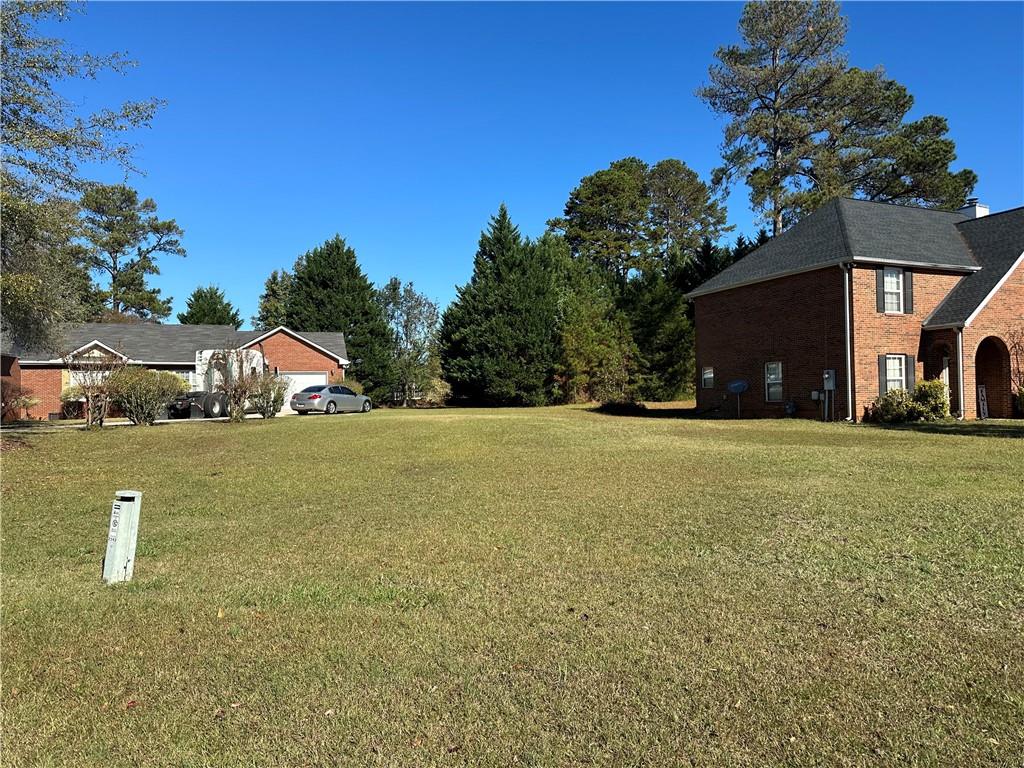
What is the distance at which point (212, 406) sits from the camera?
28.0 m

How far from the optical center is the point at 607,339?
3731cm

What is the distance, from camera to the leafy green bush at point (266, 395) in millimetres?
24703

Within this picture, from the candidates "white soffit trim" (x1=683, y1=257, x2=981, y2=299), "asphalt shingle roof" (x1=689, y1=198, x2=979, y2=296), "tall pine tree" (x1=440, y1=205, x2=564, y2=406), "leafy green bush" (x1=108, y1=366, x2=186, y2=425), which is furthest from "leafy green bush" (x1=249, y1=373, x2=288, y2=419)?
"white soffit trim" (x1=683, y1=257, x2=981, y2=299)

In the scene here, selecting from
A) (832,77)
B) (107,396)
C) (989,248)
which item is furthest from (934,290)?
(107,396)

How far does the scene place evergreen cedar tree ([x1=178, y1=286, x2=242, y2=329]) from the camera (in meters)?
57.0

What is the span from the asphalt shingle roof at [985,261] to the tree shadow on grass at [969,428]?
3.62 m

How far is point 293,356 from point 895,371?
30802 mm

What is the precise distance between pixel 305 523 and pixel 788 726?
19.0 feet

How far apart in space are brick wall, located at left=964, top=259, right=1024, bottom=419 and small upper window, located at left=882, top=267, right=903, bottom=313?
6.84 feet

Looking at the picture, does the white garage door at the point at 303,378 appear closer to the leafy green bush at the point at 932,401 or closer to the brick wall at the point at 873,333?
the brick wall at the point at 873,333

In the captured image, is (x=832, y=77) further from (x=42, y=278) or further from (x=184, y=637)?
(x=184, y=637)

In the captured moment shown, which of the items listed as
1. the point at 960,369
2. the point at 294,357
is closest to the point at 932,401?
the point at 960,369

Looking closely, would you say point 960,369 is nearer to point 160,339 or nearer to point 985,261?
point 985,261

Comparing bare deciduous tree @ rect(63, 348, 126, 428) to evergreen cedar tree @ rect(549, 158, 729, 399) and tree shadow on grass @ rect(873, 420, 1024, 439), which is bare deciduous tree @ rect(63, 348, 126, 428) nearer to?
tree shadow on grass @ rect(873, 420, 1024, 439)
